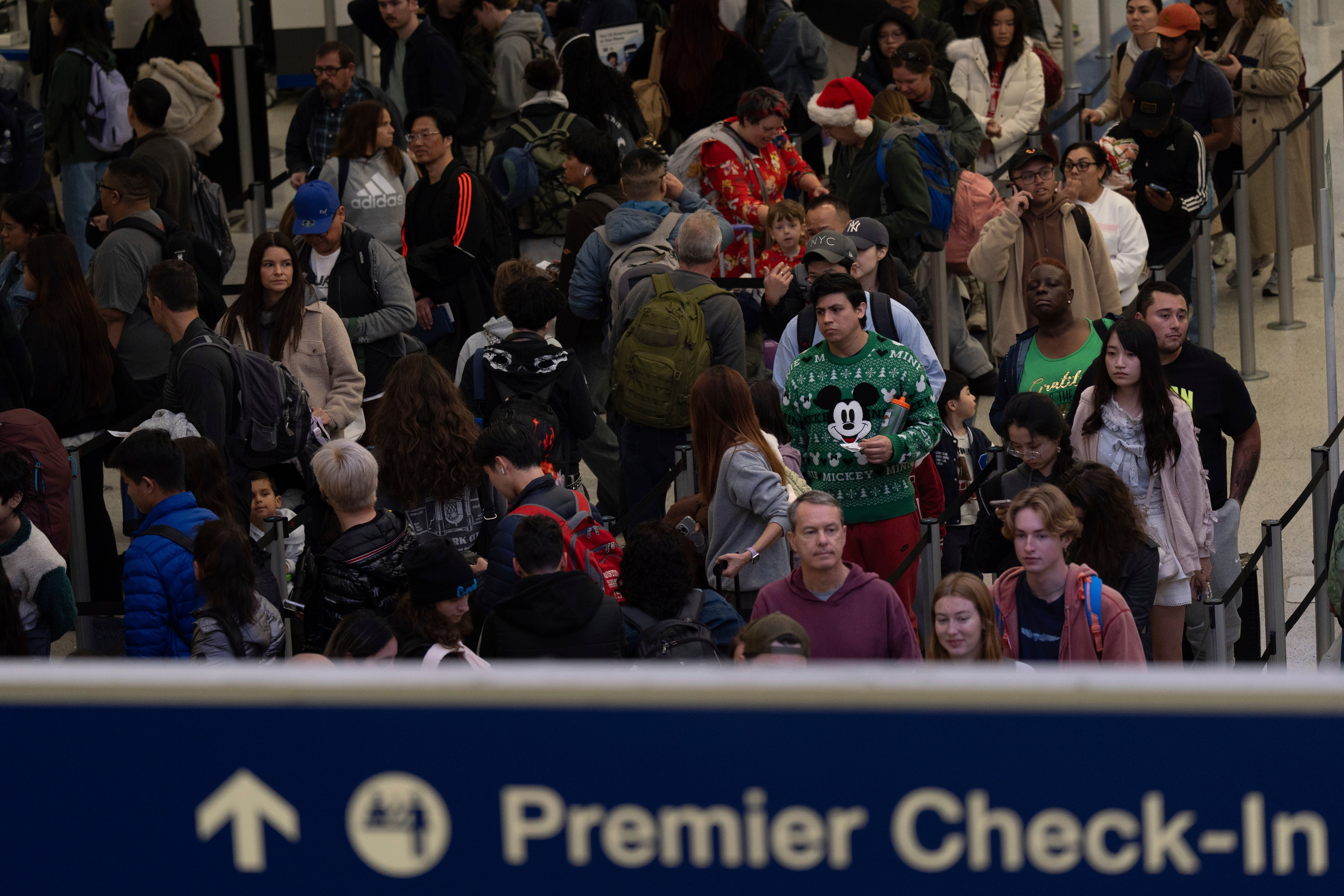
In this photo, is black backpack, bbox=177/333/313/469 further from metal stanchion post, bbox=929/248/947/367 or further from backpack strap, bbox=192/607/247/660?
metal stanchion post, bbox=929/248/947/367

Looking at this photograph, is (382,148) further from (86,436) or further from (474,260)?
(86,436)

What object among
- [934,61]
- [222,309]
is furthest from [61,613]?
[934,61]

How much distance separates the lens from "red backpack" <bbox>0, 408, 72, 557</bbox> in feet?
21.7

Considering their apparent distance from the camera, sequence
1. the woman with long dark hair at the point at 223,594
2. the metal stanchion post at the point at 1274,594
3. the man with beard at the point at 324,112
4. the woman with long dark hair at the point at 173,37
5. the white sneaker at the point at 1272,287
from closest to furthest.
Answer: the woman with long dark hair at the point at 223,594, the metal stanchion post at the point at 1274,594, the man with beard at the point at 324,112, the white sneaker at the point at 1272,287, the woman with long dark hair at the point at 173,37

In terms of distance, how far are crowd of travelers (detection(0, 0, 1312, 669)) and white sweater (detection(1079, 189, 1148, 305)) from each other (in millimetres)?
19

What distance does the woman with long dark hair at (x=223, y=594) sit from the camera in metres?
5.50

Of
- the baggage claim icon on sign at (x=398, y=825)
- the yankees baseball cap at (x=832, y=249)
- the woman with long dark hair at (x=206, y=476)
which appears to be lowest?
the woman with long dark hair at (x=206, y=476)

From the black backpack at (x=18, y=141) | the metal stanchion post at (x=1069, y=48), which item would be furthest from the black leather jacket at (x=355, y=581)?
the metal stanchion post at (x=1069, y=48)

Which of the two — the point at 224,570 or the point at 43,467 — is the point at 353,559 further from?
the point at 43,467

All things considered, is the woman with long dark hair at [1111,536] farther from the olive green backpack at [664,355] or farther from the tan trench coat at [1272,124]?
the tan trench coat at [1272,124]

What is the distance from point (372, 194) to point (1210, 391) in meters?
4.29

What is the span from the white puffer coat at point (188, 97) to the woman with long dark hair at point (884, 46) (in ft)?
13.4

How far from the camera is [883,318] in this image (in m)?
7.20

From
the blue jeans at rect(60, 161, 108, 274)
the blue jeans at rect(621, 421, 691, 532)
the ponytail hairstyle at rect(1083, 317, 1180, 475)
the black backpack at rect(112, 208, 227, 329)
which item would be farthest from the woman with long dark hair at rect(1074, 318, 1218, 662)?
the blue jeans at rect(60, 161, 108, 274)
